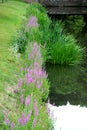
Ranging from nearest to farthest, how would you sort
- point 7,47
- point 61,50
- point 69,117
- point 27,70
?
1. point 27,70
2. point 69,117
3. point 7,47
4. point 61,50

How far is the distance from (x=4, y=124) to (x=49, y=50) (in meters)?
10.2

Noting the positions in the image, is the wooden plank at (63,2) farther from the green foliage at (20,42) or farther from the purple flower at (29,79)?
the purple flower at (29,79)

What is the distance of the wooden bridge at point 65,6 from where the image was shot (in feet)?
117

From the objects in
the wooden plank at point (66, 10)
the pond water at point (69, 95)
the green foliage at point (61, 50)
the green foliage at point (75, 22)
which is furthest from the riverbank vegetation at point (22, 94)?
the wooden plank at point (66, 10)

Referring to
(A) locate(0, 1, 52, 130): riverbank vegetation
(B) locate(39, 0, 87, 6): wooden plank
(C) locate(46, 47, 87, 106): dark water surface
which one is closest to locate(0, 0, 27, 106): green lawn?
(A) locate(0, 1, 52, 130): riverbank vegetation

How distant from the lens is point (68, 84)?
14.1 metres

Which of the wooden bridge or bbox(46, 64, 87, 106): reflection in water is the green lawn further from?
the wooden bridge

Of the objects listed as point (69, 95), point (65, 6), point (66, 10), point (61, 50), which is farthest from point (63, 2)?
point (69, 95)

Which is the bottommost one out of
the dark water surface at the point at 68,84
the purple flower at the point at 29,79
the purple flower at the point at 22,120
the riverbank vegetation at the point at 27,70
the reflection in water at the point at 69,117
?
the dark water surface at the point at 68,84

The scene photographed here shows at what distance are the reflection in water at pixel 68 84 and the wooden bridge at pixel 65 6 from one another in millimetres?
19100

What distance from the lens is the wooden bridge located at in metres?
35.8

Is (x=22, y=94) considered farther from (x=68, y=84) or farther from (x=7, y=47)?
(x=68, y=84)

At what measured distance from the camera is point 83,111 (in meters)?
10.9

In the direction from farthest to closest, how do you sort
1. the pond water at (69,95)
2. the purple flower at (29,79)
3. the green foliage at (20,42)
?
the green foliage at (20,42) → the pond water at (69,95) → the purple flower at (29,79)
